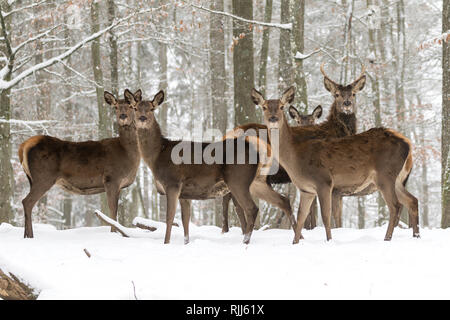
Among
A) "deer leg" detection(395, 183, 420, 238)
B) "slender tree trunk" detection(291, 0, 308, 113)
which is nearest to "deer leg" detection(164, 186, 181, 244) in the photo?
"deer leg" detection(395, 183, 420, 238)

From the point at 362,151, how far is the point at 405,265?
7.46 feet

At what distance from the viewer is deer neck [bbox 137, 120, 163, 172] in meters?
8.53

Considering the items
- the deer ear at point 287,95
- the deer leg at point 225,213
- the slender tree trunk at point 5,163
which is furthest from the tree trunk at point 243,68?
the slender tree trunk at point 5,163

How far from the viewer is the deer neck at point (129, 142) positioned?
9.33 m

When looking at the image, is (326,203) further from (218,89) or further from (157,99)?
(218,89)

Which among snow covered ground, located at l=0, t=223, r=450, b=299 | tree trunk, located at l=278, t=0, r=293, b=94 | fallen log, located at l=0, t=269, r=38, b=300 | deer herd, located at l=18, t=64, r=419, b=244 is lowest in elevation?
fallen log, located at l=0, t=269, r=38, b=300

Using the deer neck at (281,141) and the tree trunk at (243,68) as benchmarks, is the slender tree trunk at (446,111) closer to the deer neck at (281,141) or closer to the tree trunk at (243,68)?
the deer neck at (281,141)

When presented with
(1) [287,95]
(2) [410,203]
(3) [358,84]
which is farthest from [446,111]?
(1) [287,95]

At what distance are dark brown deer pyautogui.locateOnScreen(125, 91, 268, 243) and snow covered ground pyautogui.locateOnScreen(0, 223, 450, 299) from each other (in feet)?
1.74

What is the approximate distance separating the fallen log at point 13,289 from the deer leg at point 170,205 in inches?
92.1

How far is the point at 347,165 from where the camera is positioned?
788 centimetres

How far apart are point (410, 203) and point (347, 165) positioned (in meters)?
1.12

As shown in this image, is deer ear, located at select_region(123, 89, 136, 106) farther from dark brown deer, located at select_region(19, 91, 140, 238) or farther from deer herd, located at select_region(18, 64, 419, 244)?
dark brown deer, located at select_region(19, 91, 140, 238)
